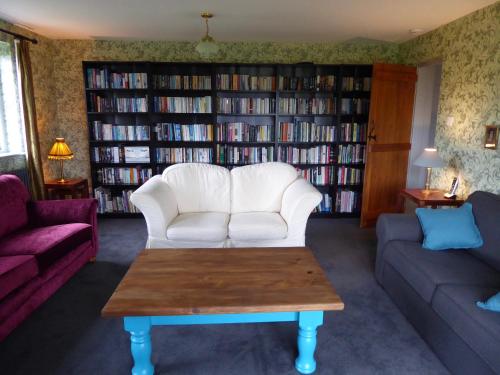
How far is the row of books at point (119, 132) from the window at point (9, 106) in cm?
89

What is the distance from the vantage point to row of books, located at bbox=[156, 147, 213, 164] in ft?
15.6

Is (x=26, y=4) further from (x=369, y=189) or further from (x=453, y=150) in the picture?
(x=453, y=150)

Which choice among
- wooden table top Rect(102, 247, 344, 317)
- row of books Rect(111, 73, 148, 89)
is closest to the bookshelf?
row of books Rect(111, 73, 148, 89)

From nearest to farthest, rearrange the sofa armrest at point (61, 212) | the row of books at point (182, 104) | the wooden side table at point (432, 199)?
the sofa armrest at point (61, 212) < the wooden side table at point (432, 199) < the row of books at point (182, 104)

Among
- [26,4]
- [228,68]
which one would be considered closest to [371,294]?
[228,68]

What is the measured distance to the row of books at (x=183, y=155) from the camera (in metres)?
4.76

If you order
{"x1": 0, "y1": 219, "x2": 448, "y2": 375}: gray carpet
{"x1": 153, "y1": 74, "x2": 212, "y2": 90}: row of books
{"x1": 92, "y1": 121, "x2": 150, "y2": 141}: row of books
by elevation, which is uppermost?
{"x1": 153, "y1": 74, "x2": 212, "y2": 90}: row of books

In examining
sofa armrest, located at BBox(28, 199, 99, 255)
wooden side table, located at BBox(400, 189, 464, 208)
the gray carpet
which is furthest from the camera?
wooden side table, located at BBox(400, 189, 464, 208)

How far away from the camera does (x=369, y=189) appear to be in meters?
4.34

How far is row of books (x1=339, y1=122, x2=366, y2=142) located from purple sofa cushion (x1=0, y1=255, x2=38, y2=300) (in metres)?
3.82

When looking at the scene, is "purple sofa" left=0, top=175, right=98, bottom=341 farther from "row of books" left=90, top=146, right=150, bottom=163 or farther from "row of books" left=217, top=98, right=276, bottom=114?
"row of books" left=217, top=98, right=276, bottom=114

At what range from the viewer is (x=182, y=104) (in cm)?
463

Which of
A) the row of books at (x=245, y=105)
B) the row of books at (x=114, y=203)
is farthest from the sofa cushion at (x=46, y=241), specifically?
the row of books at (x=245, y=105)

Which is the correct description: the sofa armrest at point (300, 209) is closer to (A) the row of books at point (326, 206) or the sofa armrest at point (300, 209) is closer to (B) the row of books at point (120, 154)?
(A) the row of books at point (326, 206)
